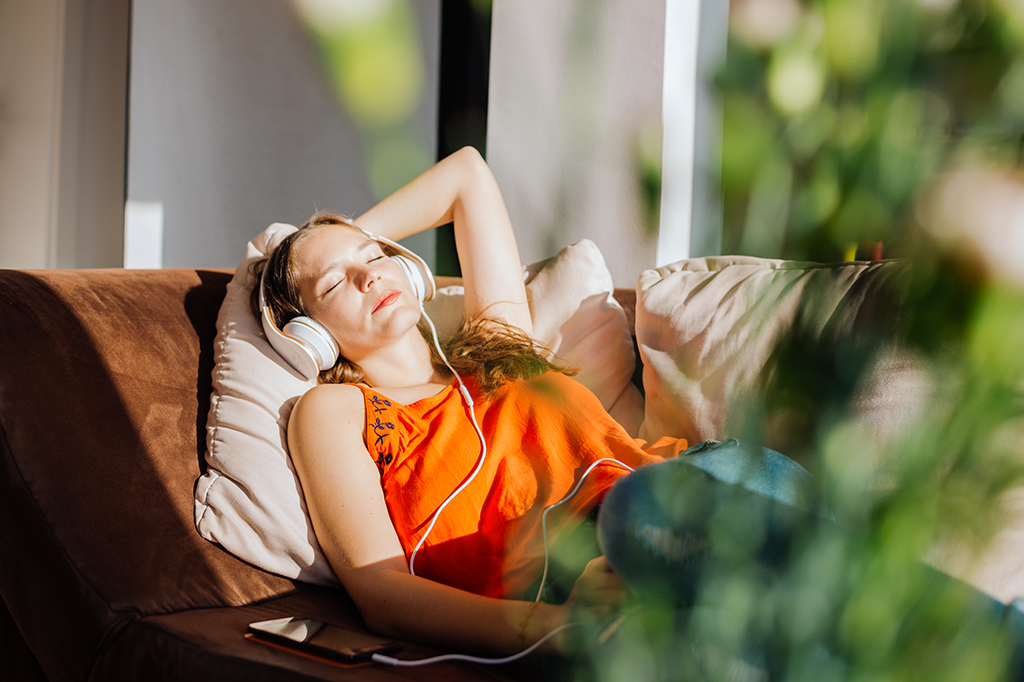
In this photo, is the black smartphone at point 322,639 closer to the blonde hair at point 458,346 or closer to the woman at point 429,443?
the woman at point 429,443

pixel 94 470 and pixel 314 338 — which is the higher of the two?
pixel 314 338

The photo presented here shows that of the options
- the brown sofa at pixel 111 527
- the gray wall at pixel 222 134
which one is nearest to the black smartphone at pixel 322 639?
the brown sofa at pixel 111 527

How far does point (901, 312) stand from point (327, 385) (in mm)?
1191

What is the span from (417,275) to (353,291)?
0.17 meters

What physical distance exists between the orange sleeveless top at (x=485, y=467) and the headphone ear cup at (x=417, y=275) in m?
0.26

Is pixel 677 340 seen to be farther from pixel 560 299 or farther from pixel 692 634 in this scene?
pixel 692 634

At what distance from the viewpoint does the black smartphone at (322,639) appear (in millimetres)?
877

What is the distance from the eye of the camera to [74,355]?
120cm

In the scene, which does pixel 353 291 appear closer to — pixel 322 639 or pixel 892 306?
pixel 322 639

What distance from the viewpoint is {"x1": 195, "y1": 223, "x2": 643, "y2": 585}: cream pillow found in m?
1.19

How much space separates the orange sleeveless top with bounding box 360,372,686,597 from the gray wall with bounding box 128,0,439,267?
71.5 inches

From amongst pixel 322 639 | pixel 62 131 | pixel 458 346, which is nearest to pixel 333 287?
pixel 458 346

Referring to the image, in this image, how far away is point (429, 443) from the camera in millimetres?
1282

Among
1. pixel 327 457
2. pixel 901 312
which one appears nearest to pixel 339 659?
pixel 327 457
